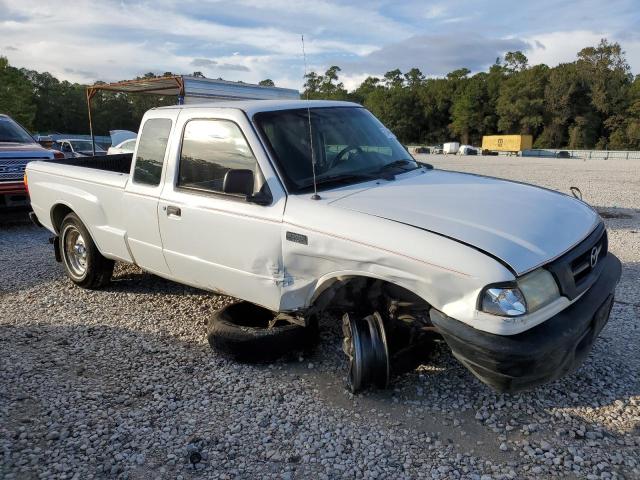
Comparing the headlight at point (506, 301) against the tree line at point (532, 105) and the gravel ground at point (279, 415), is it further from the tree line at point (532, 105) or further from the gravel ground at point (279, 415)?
the tree line at point (532, 105)

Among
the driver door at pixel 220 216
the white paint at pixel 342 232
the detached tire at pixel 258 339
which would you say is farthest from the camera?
the detached tire at pixel 258 339

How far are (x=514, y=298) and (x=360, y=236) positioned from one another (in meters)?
0.92

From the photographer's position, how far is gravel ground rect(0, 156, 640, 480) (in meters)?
2.78

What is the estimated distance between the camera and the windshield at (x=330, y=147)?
3.66 meters

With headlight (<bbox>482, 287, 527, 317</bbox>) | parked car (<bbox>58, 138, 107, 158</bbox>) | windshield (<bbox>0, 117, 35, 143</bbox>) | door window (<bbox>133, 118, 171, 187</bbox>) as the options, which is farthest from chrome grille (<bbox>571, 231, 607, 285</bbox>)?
parked car (<bbox>58, 138, 107, 158</bbox>)

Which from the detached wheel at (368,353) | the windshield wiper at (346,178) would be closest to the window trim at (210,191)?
the windshield wiper at (346,178)

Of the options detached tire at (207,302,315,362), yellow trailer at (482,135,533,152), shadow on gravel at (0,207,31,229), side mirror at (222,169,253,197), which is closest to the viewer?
side mirror at (222,169,253,197)

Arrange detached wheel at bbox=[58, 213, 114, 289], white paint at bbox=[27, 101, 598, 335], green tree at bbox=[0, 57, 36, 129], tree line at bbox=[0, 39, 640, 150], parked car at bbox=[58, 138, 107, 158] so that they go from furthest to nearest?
tree line at bbox=[0, 39, 640, 150] < green tree at bbox=[0, 57, 36, 129] < parked car at bbox=[58, 138, 107, 158] < detached wheel at bbox=[58, 213, 114, 289] < white paint at bbox=[27, 101, 598, 335]

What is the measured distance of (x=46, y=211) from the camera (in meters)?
5.93

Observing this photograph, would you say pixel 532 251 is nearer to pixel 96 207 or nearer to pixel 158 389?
pixel 158 389

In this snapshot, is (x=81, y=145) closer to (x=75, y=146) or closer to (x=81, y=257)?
(x=75, y=146)

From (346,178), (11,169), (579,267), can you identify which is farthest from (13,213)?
(579,267)

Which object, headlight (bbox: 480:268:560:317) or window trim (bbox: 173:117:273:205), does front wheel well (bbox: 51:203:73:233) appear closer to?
window trim (bbox: 173:117:273:205)

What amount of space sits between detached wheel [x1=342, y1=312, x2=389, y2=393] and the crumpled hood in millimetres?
779
